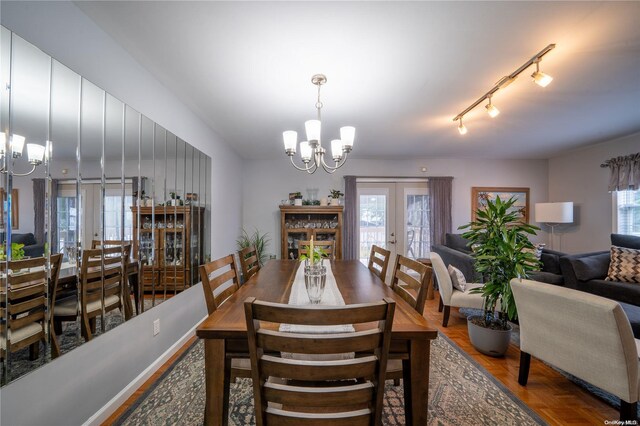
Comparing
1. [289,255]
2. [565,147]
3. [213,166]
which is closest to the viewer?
[213,166]

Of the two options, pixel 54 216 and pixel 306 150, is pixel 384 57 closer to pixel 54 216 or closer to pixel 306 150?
pixel 306 150

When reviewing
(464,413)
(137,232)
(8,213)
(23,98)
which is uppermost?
(23,98)

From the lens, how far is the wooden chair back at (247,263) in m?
2.19

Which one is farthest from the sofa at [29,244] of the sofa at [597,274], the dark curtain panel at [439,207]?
the dark curtain panel at [439,207]

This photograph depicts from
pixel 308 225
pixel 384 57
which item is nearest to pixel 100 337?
pixel 384 57

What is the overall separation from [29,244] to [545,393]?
3.31 meters

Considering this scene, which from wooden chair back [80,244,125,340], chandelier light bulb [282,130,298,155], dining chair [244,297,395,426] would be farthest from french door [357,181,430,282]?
dining chair [244,297,395,426]

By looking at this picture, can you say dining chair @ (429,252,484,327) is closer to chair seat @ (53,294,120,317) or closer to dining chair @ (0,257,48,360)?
chair seat @ (53,294,120,317)

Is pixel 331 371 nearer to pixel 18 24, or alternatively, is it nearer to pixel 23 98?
pixel 23 98

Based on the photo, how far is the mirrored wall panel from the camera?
1.13 metres

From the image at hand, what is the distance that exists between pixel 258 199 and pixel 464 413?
4.29 meters

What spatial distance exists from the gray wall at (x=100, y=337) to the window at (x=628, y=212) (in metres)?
6.11

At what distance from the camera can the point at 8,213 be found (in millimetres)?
1103

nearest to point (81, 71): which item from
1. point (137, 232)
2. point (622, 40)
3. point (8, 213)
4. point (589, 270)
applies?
point (8, 213)
